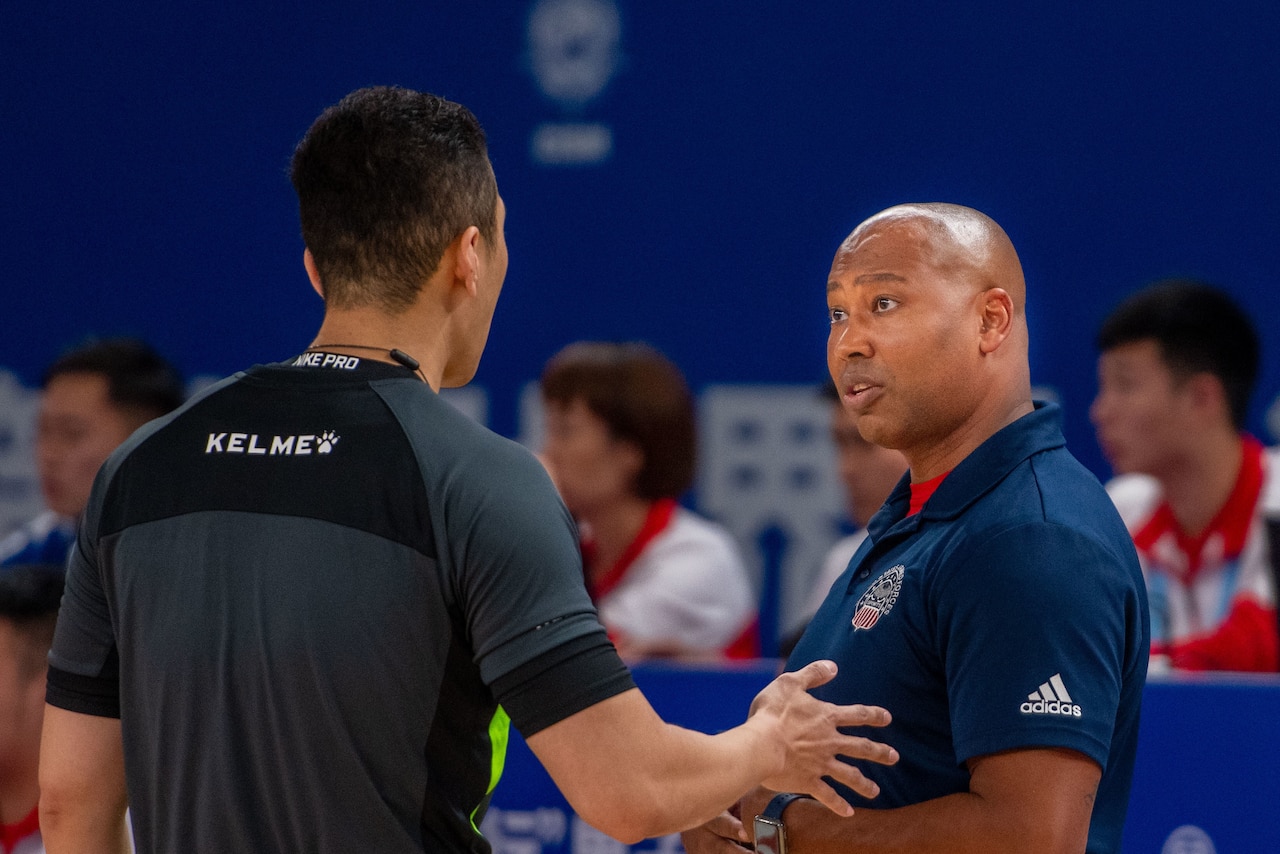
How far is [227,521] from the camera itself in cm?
169

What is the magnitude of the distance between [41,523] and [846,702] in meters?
3.56

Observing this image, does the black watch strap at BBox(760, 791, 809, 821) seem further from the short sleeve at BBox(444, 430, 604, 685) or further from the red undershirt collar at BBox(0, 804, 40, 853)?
the red undershirt collar at BBox(0, 804, 40, 853)

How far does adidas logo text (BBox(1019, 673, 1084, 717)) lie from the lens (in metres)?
1.82

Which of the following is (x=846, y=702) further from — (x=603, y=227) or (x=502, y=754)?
(x=603, y=227)

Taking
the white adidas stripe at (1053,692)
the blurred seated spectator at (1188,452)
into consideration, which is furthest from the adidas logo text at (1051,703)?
the blurred seated spectator at (1188,452)

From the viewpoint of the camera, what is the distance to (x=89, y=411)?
4.72 m

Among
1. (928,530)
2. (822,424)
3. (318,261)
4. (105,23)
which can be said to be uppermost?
(105,23)

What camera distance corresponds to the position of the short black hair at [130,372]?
4711 mm

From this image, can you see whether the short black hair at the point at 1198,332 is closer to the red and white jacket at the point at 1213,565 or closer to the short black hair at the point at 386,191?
the red and white jacket at the point at 1213,565

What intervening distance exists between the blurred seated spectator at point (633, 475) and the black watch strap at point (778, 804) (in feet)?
7.16

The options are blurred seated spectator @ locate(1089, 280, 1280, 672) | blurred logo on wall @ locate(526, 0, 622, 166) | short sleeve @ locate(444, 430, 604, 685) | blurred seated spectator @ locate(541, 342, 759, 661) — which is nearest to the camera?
short sleeve @ locate(444, 430, 604, 685)

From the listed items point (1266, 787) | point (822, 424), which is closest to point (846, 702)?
point (1266, 787)

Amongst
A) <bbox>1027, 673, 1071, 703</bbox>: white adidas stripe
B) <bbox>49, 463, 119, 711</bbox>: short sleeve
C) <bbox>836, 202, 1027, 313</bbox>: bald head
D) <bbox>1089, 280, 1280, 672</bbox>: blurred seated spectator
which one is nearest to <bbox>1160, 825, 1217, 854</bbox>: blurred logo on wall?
<bbox>1089, 280, 1280, 672</bbox>: blurred seated spectator

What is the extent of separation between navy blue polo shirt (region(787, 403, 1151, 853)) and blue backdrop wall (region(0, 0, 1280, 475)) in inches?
126
